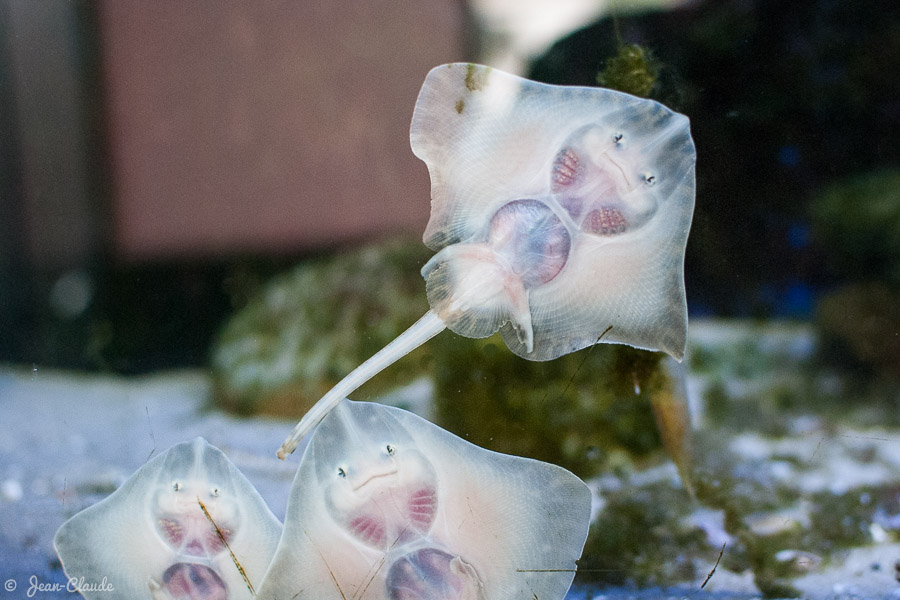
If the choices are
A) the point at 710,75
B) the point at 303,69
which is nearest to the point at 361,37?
the point at 303,69

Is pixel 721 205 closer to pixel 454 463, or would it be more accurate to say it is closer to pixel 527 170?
pixel 527 170

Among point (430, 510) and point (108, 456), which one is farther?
point (108, 456)

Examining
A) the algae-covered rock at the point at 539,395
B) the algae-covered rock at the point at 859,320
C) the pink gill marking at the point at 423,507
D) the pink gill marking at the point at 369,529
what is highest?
the algae-covered rock at the point at 859,320

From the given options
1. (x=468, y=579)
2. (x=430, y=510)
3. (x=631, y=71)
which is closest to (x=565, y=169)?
(x=631, y=71)

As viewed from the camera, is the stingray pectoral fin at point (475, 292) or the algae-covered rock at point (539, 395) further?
the algae-covered rock at point (539, 395)

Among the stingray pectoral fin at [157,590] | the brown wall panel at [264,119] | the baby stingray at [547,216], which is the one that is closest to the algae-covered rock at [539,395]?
the baby stingray at [547,216]

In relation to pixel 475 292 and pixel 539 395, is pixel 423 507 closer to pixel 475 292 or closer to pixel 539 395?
pixel 539 395

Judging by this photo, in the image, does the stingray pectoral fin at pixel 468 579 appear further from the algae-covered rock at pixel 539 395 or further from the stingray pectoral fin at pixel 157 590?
the stingray pectoral fin at pixel 157 590
